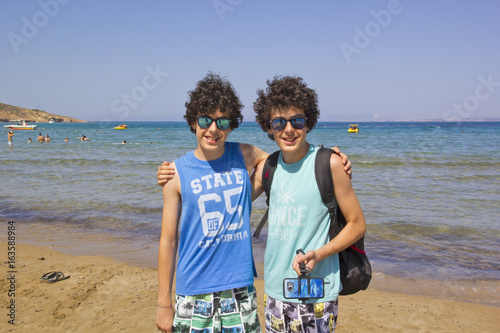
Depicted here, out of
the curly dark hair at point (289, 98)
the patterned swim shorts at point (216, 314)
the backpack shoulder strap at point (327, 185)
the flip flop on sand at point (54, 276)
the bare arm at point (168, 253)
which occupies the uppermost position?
the curly dark hair at point (289, 98)

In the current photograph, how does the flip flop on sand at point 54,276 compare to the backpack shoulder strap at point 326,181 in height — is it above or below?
below

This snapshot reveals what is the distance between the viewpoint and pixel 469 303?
452cm

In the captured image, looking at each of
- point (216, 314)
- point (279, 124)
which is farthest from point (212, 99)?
point (216, 314)

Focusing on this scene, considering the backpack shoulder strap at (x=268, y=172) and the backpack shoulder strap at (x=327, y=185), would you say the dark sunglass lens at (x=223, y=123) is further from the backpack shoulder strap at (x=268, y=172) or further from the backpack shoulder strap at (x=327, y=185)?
the backpack shoulder strap at (x=327, y=185)

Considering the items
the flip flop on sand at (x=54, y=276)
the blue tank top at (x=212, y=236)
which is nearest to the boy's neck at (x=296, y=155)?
the blue tank top at (x=212, y=236)

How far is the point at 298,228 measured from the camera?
2150 millimetres

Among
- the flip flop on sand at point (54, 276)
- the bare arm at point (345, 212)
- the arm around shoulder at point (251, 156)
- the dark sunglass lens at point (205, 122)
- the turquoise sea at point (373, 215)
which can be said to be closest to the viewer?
the bare arm at point (345, 212)

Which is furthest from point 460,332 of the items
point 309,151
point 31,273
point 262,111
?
point 31,273

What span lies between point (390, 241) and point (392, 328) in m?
2.90

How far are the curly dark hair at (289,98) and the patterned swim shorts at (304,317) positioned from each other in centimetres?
106

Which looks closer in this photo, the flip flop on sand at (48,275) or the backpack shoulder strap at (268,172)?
the backpack shoulder strap at (268,172)

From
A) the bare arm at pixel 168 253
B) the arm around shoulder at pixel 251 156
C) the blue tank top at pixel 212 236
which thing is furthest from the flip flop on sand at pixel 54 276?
the arm around shoulder at pixel 251 156

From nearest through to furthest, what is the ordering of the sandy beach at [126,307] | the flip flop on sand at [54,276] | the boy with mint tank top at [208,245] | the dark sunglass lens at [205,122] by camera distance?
the boy with mint tank top at [208,245] < the dark sunglass lens at [205,122] < the sandy beach at [126,307] < the flip flop on sand at [54,276]

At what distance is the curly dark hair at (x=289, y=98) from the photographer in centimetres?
226
